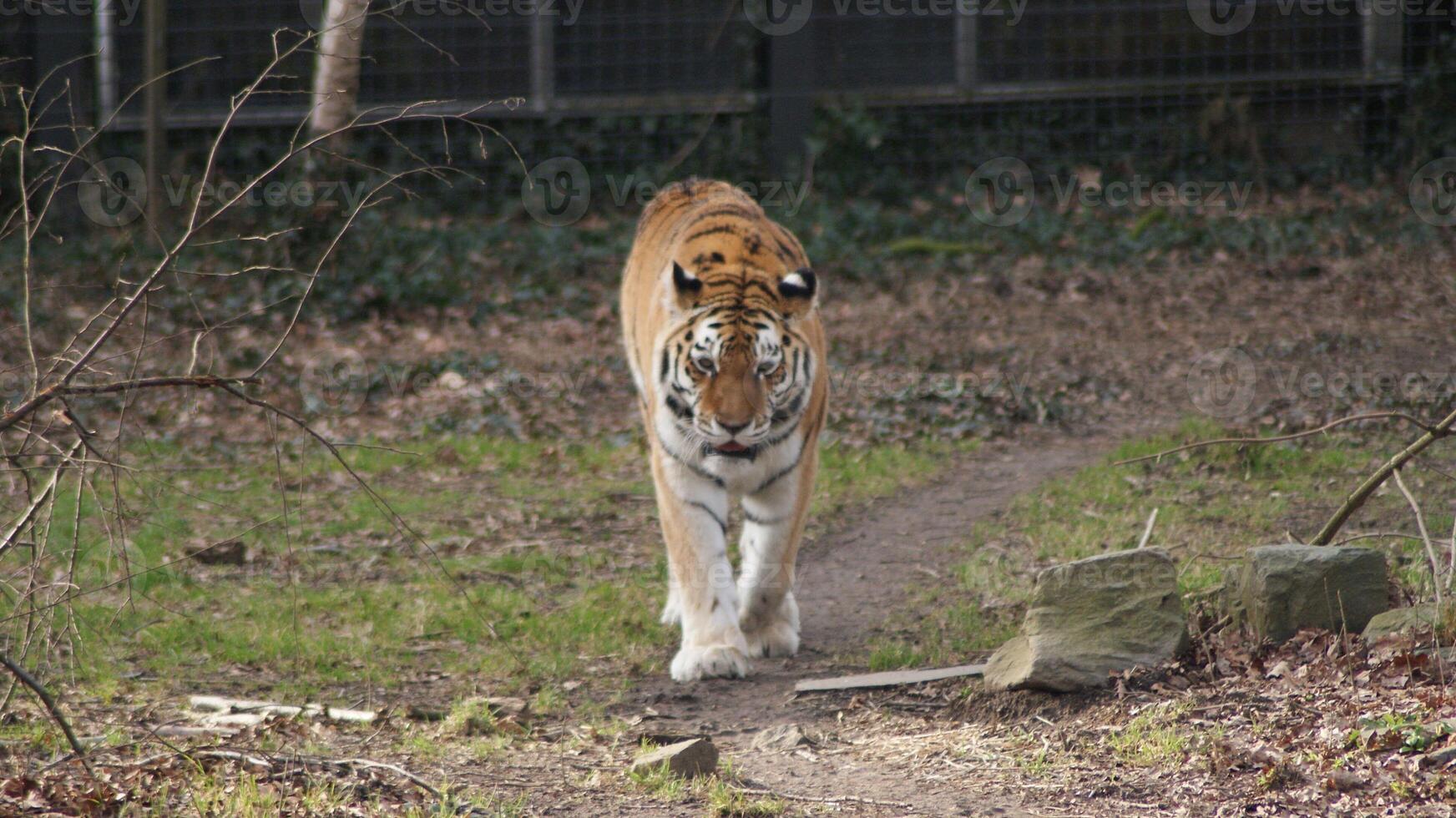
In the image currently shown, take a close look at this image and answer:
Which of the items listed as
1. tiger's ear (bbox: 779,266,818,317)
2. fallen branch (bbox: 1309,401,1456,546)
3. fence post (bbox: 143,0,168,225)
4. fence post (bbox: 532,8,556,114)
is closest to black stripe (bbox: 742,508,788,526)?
tiger's ear (bbox: 779,266,818,317)

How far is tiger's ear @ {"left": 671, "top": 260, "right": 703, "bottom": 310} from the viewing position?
15.8 ft

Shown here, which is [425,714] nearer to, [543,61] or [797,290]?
[797,290]

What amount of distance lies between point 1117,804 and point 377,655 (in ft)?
8.50

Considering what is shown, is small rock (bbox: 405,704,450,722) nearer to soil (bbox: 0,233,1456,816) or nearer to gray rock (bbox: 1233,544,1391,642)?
soil (bbox: 0,233,1456,816)

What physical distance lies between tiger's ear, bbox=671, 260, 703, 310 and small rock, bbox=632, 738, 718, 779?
171cm

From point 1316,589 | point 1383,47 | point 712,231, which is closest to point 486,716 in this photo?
point 712,231

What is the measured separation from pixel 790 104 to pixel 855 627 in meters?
8.89

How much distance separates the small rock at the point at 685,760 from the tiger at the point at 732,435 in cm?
101

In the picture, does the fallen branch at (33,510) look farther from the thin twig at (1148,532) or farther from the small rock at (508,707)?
the thin twig at (1148,532)

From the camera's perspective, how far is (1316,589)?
13.3 feet

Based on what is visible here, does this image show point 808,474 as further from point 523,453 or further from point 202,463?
point 202,463

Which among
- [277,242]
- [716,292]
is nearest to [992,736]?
[716,292]

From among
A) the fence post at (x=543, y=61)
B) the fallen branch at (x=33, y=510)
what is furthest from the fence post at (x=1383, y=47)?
the fallen branch at (x=33, y=510)

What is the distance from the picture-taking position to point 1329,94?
1250 centimetres
